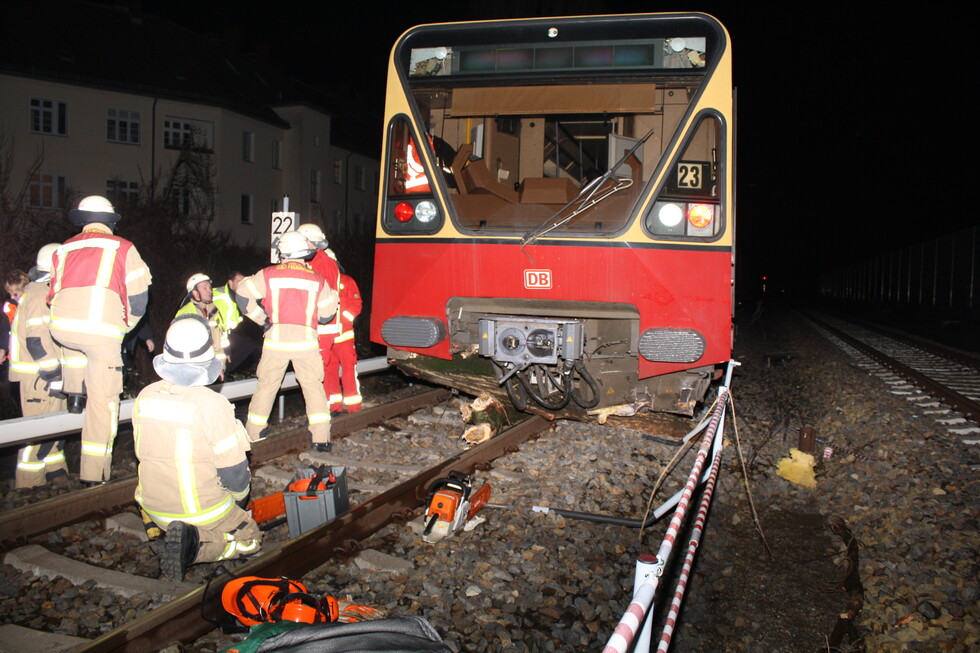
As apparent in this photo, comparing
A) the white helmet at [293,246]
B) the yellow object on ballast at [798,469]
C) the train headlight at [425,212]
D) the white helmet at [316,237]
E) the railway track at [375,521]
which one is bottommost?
the yellow object on ballast at [798,469]

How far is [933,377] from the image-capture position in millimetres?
10609

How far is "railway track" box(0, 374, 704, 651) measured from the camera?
3.11 metres

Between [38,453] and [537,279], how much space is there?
384cm

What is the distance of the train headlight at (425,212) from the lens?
5547 millimetres

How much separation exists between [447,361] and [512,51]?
257 cm

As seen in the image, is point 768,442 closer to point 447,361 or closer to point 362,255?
point 447,361

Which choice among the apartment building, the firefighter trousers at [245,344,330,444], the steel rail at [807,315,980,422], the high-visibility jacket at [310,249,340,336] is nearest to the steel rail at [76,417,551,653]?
the firefighter trousers at [245,344,330,444]

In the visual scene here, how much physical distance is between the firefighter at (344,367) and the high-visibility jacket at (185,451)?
3.36m

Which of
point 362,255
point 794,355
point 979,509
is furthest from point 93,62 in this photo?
point 979,509

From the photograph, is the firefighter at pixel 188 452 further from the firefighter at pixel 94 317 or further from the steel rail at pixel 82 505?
the firefighter at pixel 94 317

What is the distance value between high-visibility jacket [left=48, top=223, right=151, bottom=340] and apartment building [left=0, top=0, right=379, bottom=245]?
782 inches

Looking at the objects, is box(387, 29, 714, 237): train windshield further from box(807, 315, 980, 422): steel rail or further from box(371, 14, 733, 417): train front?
box(807, 315, 980, 422): steel rail

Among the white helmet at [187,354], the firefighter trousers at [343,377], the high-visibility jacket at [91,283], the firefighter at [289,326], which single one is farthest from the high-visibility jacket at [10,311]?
the white helmet at [187,354]

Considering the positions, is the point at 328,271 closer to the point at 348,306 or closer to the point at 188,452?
the point at 348,306
